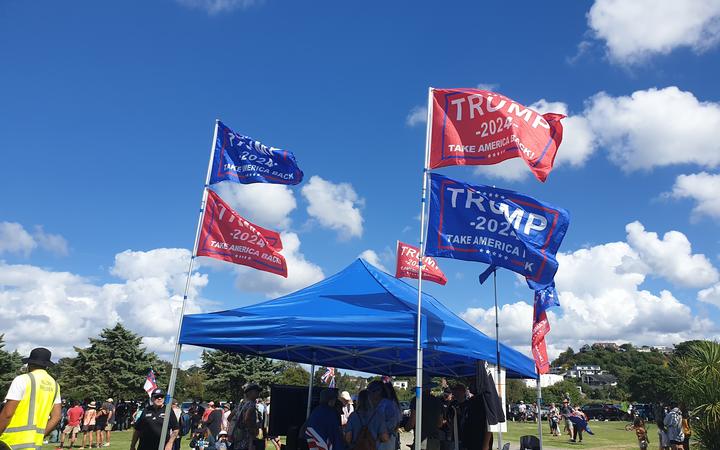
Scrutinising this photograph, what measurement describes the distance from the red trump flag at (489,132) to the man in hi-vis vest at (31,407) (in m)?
5.19

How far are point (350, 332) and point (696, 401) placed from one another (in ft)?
30.6

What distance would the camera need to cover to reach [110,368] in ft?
153

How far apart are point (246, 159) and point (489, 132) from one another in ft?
13.1

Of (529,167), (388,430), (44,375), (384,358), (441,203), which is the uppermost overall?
(529,167)

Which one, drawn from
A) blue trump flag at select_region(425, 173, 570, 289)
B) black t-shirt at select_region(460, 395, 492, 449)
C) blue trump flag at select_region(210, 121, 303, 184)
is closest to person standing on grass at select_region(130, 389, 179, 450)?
blue trump flag at select_region(210, 121, 303, 184)

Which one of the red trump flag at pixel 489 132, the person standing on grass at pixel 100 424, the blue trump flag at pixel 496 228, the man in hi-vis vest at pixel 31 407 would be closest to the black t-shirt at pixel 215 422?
the man in hi-vis vest at pixel 31 407

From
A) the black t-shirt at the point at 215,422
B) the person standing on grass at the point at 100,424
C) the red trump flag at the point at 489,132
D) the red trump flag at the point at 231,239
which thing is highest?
the red trump flag at the point at 489,132

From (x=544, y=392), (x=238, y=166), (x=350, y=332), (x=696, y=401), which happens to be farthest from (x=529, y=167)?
(x=544, y=392)

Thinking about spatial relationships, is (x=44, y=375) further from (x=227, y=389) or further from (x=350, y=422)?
(x=227, y=389)

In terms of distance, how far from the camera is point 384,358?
1009cm

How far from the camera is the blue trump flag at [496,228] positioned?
6930 millimetres

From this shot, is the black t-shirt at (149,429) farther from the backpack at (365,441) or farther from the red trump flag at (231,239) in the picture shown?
the backpack at (365,441)

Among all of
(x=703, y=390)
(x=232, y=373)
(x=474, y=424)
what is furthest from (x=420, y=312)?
(x=232, y=373)

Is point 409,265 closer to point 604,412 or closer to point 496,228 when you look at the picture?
point 496,228
